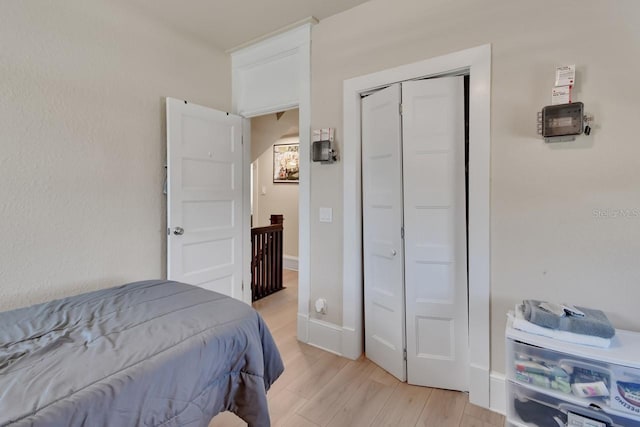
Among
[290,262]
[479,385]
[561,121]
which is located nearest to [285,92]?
[561,121]

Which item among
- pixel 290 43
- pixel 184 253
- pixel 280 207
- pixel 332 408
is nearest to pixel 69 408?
pixel 332 408

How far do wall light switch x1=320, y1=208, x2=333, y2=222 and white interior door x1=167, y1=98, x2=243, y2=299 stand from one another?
970 mm

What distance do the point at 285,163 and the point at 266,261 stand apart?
1.97m

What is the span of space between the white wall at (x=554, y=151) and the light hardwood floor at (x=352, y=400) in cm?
40

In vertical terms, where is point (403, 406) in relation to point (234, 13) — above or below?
below

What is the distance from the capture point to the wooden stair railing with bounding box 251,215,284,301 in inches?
148

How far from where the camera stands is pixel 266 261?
12.7ft

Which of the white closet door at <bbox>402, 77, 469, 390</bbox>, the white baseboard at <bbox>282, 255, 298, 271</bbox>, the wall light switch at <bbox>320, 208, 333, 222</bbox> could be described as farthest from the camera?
the white baseboard at <bbox>282, 255, 298, 271</bbox>

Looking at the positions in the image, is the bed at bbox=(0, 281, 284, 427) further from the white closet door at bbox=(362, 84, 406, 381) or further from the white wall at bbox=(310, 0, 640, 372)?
the white wall at bbox=(310, 0, 640, 372)

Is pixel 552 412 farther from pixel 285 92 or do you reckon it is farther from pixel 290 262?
pixel 290 262

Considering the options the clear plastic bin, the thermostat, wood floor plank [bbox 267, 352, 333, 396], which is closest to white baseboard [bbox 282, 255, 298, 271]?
wood floor plank [bbox 267, 352, 333, 396]

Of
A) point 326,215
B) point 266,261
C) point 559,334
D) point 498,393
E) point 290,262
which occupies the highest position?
point 326,215

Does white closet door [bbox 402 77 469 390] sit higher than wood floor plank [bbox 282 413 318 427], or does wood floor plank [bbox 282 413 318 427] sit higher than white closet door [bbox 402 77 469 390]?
white closet door [bbox 402 77 469 390]

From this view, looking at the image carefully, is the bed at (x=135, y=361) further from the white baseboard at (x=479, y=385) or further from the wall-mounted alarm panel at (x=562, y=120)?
the wall-mounted alarm panel at (x=562, y=120)
